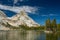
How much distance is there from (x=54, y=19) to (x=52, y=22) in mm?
3638

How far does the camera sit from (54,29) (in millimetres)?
183000

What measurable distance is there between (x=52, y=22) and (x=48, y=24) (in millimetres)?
4496

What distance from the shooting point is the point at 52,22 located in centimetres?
18612

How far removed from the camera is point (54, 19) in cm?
18638

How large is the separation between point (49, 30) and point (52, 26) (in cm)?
555

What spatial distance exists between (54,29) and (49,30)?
6.69 m

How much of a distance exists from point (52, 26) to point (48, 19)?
8.54m

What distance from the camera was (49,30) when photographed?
18788 cm

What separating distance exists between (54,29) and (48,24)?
329 inches

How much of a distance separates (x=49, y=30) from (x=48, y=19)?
1118 centimetres

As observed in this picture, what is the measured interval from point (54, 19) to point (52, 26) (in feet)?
24.2

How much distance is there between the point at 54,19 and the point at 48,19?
6213 millimetres
